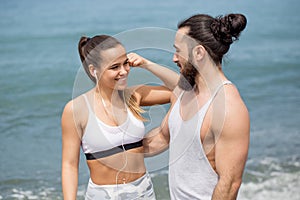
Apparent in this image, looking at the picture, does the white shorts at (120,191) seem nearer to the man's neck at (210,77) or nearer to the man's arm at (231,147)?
the man's arm at (231,147)

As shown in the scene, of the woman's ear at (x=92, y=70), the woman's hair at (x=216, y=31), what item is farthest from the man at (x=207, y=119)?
the woman's ear at (x=92, y=70)

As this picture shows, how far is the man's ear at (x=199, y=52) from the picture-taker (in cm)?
266

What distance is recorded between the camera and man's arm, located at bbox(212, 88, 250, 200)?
8.37ft

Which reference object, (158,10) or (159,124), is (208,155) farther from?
(158,10)

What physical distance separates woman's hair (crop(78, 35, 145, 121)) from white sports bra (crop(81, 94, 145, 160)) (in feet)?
0.20

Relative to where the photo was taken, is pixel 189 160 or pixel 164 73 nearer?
pixel 189 160

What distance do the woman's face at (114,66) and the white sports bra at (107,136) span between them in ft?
0.61

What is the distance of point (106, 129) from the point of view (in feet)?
9.96

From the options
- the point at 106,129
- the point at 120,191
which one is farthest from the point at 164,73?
the point at 120,191

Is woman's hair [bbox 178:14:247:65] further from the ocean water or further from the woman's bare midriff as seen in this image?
the woman's bare midriff

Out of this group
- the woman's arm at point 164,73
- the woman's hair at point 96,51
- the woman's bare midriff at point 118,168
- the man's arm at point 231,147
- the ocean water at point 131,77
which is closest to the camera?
the man's arm at point 231,147

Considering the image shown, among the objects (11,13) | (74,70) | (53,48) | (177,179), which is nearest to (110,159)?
(177,179)

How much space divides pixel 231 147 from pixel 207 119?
19 centimetres

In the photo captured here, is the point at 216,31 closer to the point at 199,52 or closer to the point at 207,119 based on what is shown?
the point at 199,52
